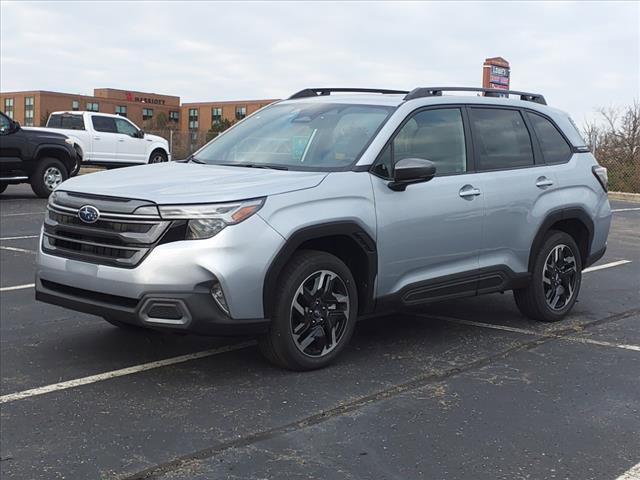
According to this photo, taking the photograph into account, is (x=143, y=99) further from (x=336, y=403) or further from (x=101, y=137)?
(x=336, y=403)

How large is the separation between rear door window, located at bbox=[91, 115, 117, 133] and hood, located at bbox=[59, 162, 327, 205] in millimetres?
18984

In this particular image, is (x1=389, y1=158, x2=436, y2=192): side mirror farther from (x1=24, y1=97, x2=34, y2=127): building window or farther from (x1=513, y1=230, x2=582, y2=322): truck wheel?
(x1=24, y1=97, x2=34, y2=127): building window

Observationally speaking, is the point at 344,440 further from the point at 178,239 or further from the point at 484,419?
the point at 178,239

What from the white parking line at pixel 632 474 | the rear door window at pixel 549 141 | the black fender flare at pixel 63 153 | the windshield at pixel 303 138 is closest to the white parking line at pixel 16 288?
the windshield at pixel 303 138

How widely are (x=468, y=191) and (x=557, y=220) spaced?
1.15 meters

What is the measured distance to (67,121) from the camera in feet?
76.9

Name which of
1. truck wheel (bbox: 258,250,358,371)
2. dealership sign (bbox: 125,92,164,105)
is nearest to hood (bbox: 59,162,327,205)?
truck wheel (bbox: 258,250,358,371)

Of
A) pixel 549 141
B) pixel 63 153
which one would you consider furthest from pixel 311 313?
pixel 63 153

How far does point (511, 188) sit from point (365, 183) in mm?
1562

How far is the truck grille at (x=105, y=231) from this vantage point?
14.7ft

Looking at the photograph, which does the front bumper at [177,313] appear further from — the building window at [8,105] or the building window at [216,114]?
the building window at [8,105]

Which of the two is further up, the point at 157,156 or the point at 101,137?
the point at 101,137

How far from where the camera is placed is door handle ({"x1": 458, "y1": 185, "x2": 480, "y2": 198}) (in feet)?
19.0

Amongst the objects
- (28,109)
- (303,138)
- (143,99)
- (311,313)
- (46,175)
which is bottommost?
(311,313)
